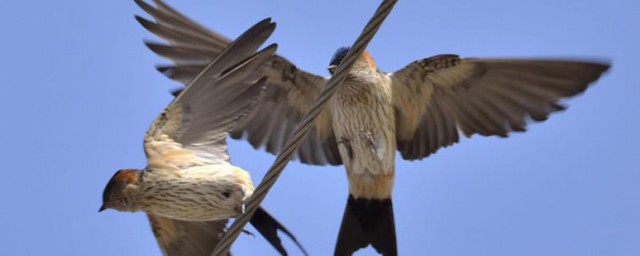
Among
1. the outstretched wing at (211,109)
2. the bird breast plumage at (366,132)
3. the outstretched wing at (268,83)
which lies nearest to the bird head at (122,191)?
the outstretched wing at (211,109)

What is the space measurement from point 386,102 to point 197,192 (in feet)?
5.23

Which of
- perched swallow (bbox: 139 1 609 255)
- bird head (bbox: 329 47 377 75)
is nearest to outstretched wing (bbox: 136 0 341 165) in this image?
perched swallow (bbox: 139 1 609 255)

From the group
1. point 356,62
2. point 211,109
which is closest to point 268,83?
point 356,62

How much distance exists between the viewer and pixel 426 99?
732cm

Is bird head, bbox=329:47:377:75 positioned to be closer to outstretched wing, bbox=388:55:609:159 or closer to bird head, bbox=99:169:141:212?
outstretched wing, bbox=388:55:609:159

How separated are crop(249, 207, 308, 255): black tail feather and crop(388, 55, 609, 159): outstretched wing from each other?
5.05 ft

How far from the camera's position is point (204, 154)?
19.9 ft

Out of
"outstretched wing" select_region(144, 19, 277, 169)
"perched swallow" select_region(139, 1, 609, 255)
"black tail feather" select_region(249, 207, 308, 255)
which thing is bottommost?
"black tail feather" select_region(249, 207, 308, 255)

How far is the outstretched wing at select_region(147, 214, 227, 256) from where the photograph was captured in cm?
654

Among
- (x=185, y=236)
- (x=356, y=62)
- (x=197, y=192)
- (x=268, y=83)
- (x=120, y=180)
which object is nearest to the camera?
(x=197, y=192)

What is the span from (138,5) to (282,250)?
1917 mm

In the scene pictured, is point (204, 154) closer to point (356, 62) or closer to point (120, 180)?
point (120, 180)

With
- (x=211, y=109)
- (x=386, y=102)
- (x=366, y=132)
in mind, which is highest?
(x=386, y=102)

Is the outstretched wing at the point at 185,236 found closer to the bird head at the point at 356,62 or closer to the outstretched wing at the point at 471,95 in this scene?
the bird head at the point at 356,62
